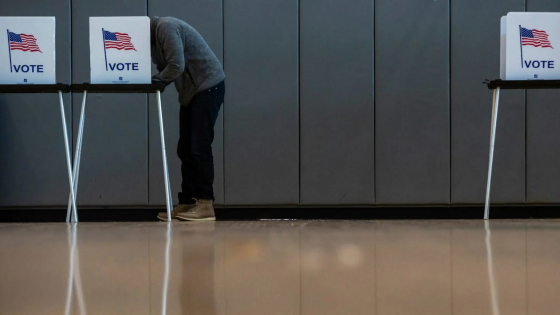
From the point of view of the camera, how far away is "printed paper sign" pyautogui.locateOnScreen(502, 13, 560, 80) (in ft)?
10.5

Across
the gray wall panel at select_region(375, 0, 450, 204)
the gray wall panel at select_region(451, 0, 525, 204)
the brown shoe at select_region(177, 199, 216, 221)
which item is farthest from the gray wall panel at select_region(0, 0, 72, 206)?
the gray wall panel at select_region(451, 0, 525, 204)

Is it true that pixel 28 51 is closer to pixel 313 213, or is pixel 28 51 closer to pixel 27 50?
pixel 27 50

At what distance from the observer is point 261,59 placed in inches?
170

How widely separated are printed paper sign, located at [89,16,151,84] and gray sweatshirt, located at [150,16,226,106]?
77mm

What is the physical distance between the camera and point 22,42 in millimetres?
3250

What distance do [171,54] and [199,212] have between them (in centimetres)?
80

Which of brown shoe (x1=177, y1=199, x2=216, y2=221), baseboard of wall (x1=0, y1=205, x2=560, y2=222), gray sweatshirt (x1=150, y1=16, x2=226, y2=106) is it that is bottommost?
baseboard of wall (x1=0, y1=205, x2=560, y2=222)

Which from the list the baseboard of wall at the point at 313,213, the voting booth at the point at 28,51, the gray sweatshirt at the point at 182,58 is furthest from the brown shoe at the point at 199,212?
the baseboard of wall at the point at 313,213

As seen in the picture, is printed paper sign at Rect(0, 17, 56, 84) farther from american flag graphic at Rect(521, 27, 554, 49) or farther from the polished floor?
american flag graphic at Rect(521, 27, 554, 49)

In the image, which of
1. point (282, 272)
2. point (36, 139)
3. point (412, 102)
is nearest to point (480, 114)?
point (412, 102)

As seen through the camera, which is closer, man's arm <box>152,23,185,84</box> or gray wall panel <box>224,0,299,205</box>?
man's arm <box>152,23,185,84</box>

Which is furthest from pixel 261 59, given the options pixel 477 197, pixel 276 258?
pixel 276 258

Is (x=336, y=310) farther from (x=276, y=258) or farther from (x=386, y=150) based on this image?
(x=386, y=150)

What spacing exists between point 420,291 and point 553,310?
26cm
